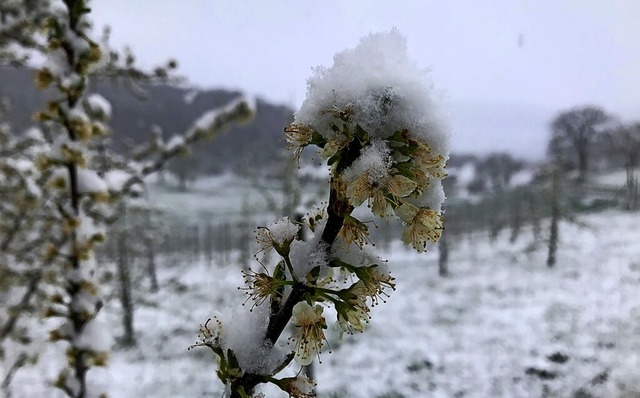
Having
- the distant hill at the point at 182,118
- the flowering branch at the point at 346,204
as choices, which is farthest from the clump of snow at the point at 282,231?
the distant hill at the point at 182,118

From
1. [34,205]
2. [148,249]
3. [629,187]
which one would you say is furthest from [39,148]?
[148,249]

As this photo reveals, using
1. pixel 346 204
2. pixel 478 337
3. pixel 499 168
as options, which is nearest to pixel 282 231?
pixel 346 204

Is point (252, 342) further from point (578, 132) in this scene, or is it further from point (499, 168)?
point (499, 168)

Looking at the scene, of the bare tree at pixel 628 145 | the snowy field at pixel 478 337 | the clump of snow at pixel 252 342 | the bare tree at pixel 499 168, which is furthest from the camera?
the bare tree at pixel 499 168

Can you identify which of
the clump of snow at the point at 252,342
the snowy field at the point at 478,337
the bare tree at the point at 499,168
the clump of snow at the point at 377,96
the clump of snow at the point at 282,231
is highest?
the bare tree at the point at 499,168

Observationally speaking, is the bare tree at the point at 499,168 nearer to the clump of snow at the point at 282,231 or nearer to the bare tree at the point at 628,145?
the bare tree at the point at 628,145

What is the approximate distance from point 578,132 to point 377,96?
12.3 meters

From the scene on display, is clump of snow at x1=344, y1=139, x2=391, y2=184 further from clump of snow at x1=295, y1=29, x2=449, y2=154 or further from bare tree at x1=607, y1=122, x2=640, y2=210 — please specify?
bare tree at x1=607, y1=122, x2=640, y2=210

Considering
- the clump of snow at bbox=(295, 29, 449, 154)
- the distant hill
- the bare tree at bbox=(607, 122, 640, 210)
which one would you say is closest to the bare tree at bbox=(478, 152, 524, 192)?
the bare tree at bbox=(607, 122, 640, 210)

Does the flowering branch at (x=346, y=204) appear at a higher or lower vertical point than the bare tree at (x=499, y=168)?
lower

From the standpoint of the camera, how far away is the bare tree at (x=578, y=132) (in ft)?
35.5

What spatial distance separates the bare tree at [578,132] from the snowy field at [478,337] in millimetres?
3214

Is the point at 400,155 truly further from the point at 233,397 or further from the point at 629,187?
the point at 629,187

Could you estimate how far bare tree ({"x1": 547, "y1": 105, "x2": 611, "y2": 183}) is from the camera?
35.5 feet
